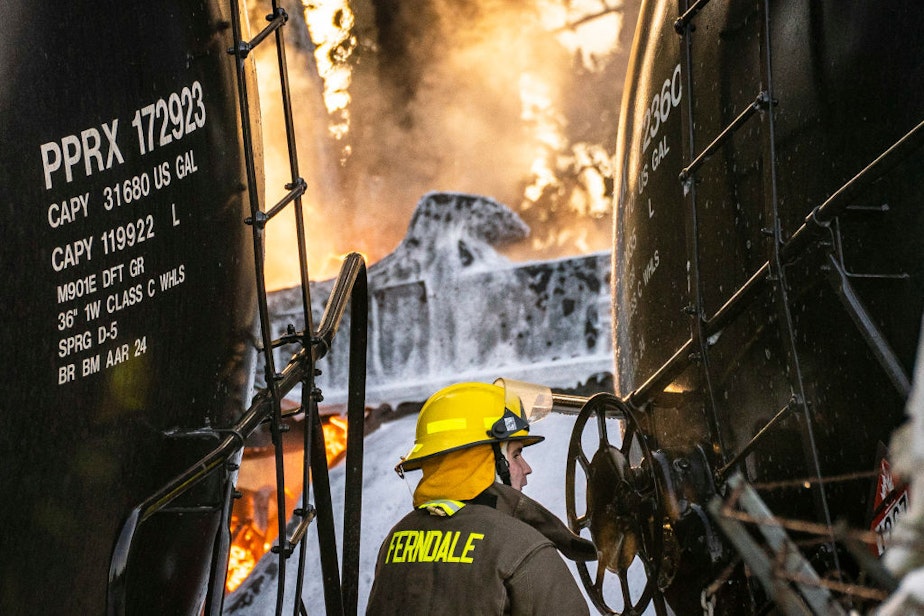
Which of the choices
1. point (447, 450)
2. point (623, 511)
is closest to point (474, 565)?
point (447, 450)

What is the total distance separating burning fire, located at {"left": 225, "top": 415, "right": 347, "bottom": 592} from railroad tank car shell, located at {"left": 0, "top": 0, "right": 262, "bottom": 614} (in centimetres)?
761

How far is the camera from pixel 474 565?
2656 millimetres

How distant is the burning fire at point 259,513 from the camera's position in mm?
10695

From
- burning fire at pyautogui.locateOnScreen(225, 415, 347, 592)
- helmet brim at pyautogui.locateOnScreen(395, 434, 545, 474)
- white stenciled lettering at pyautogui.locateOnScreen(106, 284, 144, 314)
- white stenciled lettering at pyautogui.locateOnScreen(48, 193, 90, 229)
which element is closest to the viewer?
white stenciled lettering at pyautogui.locateOnScreen(48, 193, 90, 229)

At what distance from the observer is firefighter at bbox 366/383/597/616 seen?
2592 mm

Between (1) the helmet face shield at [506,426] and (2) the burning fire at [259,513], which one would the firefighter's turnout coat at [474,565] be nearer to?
(1) the helmet face shield at [506,426]

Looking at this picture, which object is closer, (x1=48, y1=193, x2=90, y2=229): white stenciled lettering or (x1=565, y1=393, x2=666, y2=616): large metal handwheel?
(x1=48, y1=193, x2=90, y2=229): white stenciled lettering

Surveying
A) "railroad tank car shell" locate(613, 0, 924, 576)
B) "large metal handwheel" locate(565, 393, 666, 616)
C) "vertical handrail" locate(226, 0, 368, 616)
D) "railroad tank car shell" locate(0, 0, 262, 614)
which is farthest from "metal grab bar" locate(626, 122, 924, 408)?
"railroad tank car shell" locate(0, 0, 262, 614)

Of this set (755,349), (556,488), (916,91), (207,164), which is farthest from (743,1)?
(556,488)

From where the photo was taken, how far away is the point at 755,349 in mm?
2611

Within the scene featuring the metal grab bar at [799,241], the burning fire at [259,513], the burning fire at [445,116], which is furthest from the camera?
the burning fire at [445,116]

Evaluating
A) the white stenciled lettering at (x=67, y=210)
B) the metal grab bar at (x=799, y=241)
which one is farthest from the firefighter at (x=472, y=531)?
the white stenciled lettering at (x=67, y=210)

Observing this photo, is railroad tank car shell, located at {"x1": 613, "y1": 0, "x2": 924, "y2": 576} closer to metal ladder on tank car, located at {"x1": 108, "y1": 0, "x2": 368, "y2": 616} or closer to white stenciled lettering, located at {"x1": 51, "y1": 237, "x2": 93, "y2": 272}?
metal ladder on tank car, located at {"x1": 108, "y1": 0, "x2": 368, "y2": 616}

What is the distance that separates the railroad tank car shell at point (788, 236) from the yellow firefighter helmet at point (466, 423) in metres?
0.45
